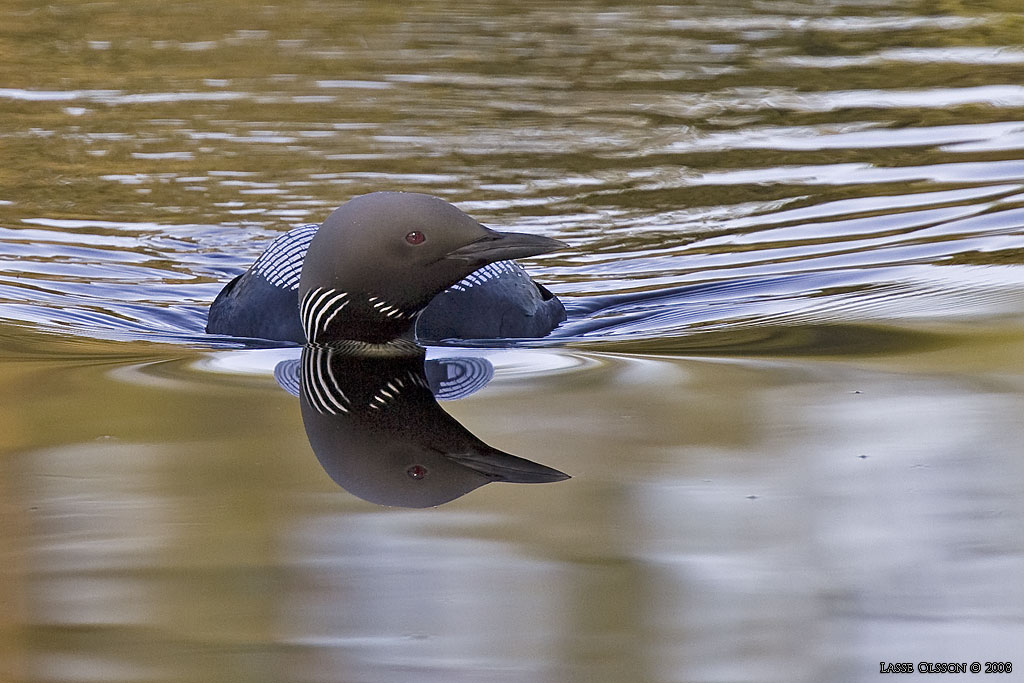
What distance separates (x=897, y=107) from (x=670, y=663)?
6.90 metres

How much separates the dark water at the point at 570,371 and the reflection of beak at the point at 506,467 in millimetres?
46

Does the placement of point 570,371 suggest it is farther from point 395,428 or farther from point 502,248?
point 395,428

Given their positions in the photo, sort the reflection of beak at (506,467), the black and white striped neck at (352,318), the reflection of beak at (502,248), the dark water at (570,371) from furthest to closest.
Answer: the black and white striped neck at (352,318) < the reflection of beak at (502,248) < the reflection of beak at (506,467) < the dark water at (570,371)

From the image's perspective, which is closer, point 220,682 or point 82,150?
point 220,682

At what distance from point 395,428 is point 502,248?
841mm

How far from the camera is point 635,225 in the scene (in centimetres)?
709

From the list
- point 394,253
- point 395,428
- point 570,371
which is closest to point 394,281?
point 394,253

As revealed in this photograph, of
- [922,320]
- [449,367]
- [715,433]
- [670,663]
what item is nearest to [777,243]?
[922,320]

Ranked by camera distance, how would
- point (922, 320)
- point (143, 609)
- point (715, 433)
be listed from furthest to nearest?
1. point (922, 320)
2. point (715, 433)
3. point (143, 609)

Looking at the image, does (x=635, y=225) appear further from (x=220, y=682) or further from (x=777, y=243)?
(x=220, y=682)

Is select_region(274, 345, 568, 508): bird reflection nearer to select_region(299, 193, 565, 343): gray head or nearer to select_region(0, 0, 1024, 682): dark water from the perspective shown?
select_region(0, 0, 1024, 682): dark water

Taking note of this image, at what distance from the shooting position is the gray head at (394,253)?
451cm

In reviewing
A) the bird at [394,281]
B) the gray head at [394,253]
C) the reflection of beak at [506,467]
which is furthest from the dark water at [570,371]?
the gray head at [394,253]

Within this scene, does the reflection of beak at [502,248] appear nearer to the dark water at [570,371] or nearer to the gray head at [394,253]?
the gray head at [394,253]
